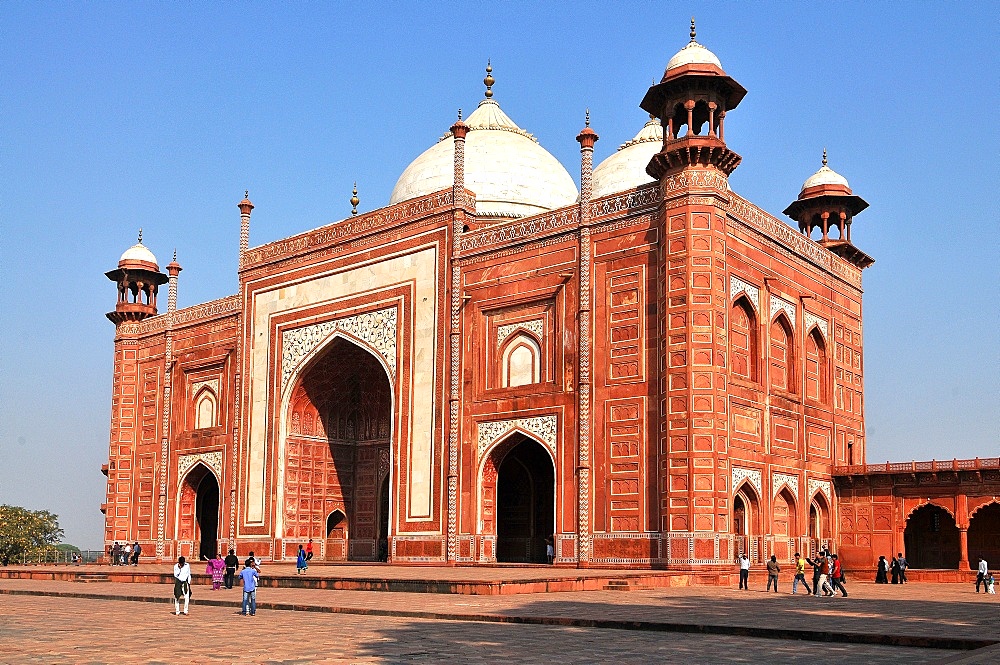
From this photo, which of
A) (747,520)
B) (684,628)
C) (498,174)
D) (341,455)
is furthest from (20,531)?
(684,628)

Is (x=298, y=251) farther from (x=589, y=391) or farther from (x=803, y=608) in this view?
(x=803, y=608)

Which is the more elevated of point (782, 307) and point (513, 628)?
point (782, 307)

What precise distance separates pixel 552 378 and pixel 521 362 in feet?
3.23

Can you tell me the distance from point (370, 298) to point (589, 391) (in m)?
6.87

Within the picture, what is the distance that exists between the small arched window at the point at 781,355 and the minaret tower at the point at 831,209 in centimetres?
423

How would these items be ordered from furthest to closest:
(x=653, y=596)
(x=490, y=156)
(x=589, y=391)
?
(x=490, y=156) < (x=589, y=391) < (x=653, y=596)

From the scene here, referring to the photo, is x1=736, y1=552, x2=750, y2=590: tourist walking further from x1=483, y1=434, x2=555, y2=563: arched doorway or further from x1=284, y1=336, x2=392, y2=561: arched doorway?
x1=284, y1=336, x2=392, y2=561: arched doorway

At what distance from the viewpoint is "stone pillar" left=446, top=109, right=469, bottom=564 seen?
76.9 feet

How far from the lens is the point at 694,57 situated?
70.7 ft

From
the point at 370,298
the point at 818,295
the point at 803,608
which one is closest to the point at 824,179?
the point at 818,295

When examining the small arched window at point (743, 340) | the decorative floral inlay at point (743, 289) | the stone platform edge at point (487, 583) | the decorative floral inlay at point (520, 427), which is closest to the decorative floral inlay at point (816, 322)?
the decorative floral inlay at point (743, 289)

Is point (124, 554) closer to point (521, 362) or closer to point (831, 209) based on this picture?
point (521, 362)

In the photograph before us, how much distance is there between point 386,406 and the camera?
94.1 ft

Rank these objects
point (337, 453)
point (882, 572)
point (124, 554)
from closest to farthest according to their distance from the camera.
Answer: point (882, 572)
point (337, 453)
point (124, 554)
